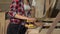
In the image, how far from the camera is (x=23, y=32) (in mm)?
1892

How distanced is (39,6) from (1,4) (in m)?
1.79

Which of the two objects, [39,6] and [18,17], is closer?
[18,17]

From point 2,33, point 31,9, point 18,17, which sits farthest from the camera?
point 2,33

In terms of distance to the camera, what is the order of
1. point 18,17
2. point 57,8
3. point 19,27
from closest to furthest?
point 18,17 → point 19,27 → point 57,8

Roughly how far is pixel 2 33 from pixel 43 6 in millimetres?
1633

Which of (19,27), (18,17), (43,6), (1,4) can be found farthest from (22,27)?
(1,4)

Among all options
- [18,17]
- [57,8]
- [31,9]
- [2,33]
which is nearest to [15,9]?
[18,17]

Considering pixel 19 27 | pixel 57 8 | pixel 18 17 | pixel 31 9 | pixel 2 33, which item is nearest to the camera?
pixel 18 17

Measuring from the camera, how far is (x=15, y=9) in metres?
1.80

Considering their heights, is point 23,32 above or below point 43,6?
below

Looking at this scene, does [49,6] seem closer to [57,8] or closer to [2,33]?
[57,8]

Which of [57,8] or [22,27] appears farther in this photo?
[57,8]

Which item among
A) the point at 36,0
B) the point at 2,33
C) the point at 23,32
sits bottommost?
the point at 2,33

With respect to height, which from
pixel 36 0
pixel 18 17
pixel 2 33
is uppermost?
pixel 36 0
